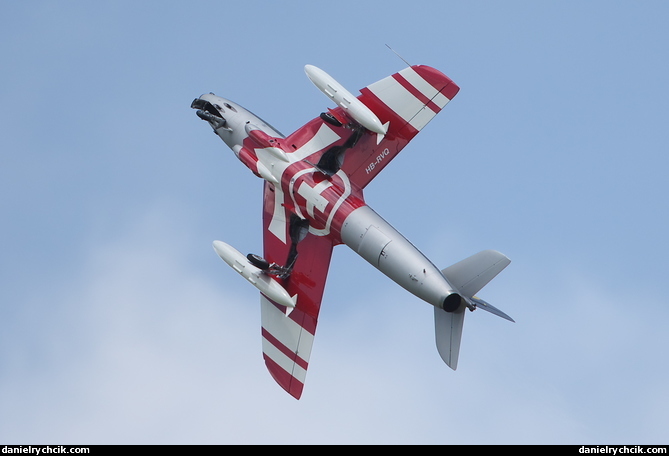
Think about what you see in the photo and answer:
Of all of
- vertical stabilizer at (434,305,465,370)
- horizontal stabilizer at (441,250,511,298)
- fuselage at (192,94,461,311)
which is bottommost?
vertical stabilizer at (434,305,465,370)

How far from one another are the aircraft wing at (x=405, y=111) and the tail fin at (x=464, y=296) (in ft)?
14.3

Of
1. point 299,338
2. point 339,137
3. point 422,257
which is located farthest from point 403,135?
point 299,338

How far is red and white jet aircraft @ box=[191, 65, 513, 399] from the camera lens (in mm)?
33188

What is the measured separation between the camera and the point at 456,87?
34281 mm

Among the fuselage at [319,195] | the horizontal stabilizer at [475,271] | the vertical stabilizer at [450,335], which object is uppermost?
the fuselage at [319,195]

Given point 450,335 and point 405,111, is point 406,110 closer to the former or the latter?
point 405,111

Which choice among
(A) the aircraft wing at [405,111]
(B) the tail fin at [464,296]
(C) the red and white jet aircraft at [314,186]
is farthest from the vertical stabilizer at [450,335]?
(A) the aircraft wing at [405,111]

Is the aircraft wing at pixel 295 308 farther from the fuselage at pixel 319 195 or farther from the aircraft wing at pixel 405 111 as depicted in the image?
the aircraft wing at pixel 405 111

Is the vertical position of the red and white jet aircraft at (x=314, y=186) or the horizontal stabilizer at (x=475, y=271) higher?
the red and white jet aircraft at (x=314, y=186)

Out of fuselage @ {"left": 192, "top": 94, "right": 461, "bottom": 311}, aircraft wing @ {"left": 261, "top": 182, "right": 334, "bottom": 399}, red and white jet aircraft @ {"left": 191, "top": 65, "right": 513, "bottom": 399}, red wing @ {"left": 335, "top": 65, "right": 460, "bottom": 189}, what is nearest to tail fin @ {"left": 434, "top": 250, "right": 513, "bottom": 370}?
fuselage @ {"left": 192, "top": 94, "right": 461, "bottom": 311}

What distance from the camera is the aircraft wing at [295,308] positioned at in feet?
112

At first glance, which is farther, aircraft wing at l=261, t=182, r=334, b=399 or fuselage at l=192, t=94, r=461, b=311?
aircraft wing at l=261, t=182, r=334, b=399

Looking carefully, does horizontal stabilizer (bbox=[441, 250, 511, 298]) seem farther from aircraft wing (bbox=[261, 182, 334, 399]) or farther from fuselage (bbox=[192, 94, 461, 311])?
aircraft wing (bbox=[261, 182, 334, 399])

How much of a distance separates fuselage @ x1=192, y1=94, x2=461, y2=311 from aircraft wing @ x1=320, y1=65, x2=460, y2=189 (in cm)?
89
